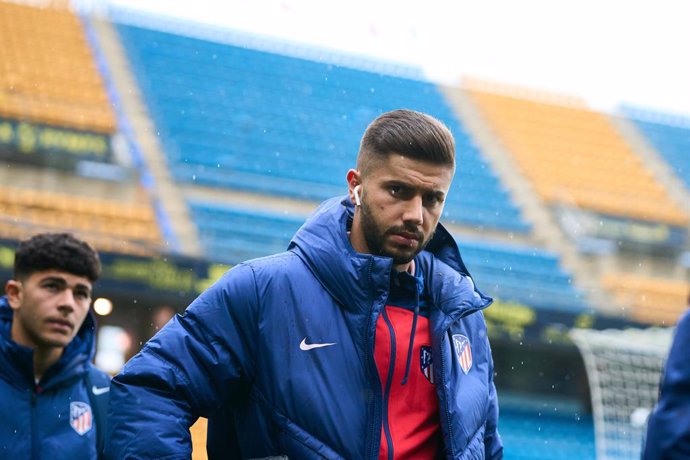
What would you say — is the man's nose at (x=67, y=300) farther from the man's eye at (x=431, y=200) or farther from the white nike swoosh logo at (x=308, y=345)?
the man's eye at (x=431, y=200)

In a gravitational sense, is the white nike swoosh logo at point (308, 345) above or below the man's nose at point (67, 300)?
below

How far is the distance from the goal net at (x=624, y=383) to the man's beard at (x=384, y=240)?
26.1 ft

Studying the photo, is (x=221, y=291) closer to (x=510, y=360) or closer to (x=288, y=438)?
(x=288, y=438)

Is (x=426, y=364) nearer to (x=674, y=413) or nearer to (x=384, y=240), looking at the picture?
(x=384, y=240)

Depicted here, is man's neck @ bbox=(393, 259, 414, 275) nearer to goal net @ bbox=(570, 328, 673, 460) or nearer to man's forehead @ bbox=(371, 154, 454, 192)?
man's forehead @ bbox=(371, 154, 454, 192)

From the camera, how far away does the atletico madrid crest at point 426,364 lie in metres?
2.05

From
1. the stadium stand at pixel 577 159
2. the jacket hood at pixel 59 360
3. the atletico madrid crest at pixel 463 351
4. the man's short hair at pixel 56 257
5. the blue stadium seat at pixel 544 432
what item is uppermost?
the stadium stand at pixel 577 159

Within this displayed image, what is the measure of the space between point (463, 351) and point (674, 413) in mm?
700

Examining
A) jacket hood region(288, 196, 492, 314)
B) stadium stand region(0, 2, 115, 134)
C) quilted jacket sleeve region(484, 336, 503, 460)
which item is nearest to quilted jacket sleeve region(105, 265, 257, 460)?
jacket hood region(288, 196, 492, 314)

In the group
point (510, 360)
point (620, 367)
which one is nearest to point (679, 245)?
point (510, 360)

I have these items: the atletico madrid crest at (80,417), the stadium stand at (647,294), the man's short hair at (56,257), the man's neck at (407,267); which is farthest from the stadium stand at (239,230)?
the man's neck at (407,267)

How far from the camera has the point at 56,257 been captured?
135 inches

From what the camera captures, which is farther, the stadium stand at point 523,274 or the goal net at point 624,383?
the stadium stand at point 523,274

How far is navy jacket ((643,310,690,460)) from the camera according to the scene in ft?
4.82
